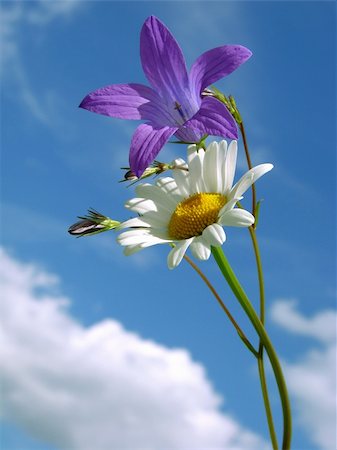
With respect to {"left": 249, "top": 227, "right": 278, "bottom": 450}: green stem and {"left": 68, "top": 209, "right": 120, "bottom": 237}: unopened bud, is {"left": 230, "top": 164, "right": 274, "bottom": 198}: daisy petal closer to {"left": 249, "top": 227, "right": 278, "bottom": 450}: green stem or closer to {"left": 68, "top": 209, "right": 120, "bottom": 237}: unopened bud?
{"left": 249, "top": 227, "right": 278, "bottom": 450}: green stem

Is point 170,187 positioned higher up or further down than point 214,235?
higher up

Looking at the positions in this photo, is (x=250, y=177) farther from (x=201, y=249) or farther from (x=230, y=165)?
(x=201, y=249)

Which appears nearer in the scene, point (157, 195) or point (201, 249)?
point (201, 249)

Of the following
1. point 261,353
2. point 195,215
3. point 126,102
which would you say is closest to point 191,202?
point 195,215

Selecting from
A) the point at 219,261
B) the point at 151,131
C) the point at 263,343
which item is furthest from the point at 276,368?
the point at 151,131

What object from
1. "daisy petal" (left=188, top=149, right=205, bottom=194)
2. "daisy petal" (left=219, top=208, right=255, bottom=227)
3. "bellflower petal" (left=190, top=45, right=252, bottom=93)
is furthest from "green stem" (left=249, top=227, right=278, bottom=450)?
"bellflower petal" (left=190, top=45, right=252, bottom=93)
